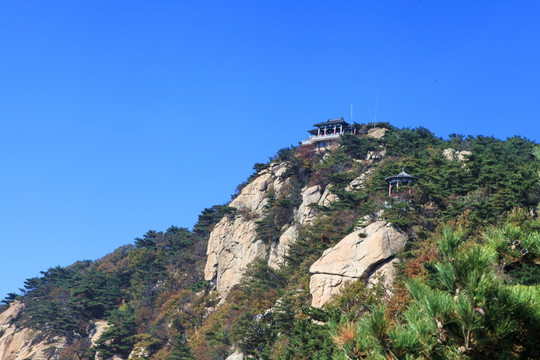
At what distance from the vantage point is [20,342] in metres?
48.3

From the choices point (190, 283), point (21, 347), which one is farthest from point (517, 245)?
point (21, 347)

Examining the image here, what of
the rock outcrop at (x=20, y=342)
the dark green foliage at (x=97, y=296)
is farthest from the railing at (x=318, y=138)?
the rock outcrop at (x=20, y=342)

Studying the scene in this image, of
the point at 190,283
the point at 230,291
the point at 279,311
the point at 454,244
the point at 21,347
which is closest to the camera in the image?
the point at 454,244

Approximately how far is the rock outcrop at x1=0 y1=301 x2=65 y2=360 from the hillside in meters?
0.15

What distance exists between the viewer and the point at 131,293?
1880 inches

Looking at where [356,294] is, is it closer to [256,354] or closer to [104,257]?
[256,354]

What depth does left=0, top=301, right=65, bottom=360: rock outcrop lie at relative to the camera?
45125 mm

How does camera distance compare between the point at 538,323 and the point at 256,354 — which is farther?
the point at 256,354

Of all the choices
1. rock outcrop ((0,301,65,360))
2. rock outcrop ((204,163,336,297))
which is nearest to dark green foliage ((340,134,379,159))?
rock outcrop ((204,163,336,297))

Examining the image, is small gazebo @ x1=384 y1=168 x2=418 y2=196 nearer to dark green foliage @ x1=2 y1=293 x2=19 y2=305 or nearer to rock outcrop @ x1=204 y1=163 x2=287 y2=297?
rock outcrop @ x1=204 y1=163 x2=287 y2=297

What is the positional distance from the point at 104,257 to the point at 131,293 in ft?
51.7

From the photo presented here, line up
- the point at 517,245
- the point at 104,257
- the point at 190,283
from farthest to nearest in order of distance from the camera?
the point at 104,257 → the point at 190,283 → the point at 517,245

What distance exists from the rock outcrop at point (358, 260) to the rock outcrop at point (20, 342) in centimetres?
2615

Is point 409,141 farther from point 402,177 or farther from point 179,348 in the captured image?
point 179,348
